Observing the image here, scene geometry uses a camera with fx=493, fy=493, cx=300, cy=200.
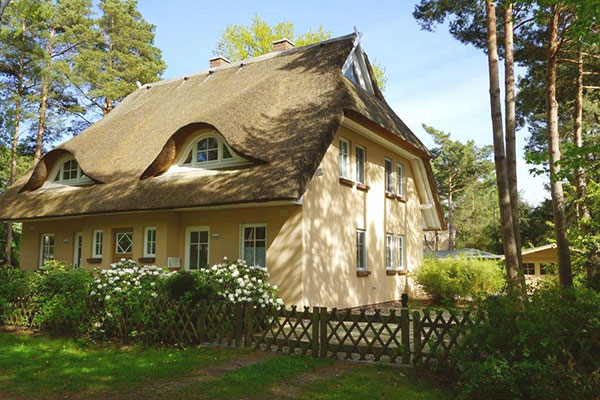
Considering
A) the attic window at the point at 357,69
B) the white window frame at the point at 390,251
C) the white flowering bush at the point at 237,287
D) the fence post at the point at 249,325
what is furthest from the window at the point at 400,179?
the fence post at the point at 249,325

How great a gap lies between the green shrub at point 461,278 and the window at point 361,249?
3.27m

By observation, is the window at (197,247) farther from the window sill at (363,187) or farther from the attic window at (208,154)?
the window sill at (363,187)

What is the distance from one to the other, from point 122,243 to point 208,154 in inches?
174

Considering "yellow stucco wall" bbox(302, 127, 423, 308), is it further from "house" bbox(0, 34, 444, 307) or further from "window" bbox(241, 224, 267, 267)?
"window" bbox(241, 224, 267, 267)

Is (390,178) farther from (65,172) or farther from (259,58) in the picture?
(65,172)

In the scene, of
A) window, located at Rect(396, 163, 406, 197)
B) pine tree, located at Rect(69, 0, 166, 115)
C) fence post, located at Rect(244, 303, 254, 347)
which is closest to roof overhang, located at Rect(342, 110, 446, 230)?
window, located at Rect(396, 163, 406, 197)

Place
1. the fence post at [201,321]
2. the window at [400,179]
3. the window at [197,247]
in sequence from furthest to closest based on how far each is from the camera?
the window at [400,179] < the window at [197,247] < the fence post at [201,321]

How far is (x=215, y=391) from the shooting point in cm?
659

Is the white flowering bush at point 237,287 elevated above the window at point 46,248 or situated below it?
below

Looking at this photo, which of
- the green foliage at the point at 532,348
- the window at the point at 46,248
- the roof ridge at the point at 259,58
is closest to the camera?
the green foliage at the point at 532,348

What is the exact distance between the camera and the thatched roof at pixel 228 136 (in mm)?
12477

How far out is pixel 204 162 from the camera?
14.3m

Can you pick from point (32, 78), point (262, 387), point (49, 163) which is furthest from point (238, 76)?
point (32, 78)

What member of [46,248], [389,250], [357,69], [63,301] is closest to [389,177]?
[389,250]
